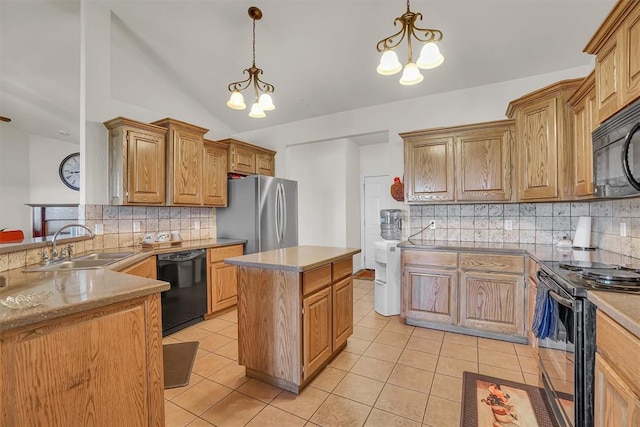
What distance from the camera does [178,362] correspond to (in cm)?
234

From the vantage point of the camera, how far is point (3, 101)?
4.17 metres

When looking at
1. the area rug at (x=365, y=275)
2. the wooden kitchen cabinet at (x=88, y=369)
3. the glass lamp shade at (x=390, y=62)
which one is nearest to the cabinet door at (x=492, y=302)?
the glass lamp shade at (x=390, y=62)

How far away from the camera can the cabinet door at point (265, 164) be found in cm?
445

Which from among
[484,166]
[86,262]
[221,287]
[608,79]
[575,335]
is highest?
[608,79]

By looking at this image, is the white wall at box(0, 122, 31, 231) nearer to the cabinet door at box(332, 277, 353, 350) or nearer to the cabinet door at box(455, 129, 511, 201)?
the cabinet door at box(332, 277, 353, 350)

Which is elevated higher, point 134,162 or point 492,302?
point 134,162

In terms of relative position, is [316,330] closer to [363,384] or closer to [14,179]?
[363,384]

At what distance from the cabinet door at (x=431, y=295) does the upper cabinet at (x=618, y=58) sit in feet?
5.81

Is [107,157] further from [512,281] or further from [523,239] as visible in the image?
[523,239]

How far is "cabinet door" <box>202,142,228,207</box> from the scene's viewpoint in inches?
142

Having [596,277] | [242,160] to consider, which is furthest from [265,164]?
[596,277]

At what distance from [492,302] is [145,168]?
12.1ft

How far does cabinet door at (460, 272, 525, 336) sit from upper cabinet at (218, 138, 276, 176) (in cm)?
Answer: 315

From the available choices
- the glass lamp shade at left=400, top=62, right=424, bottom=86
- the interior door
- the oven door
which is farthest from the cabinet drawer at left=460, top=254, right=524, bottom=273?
the interior door
